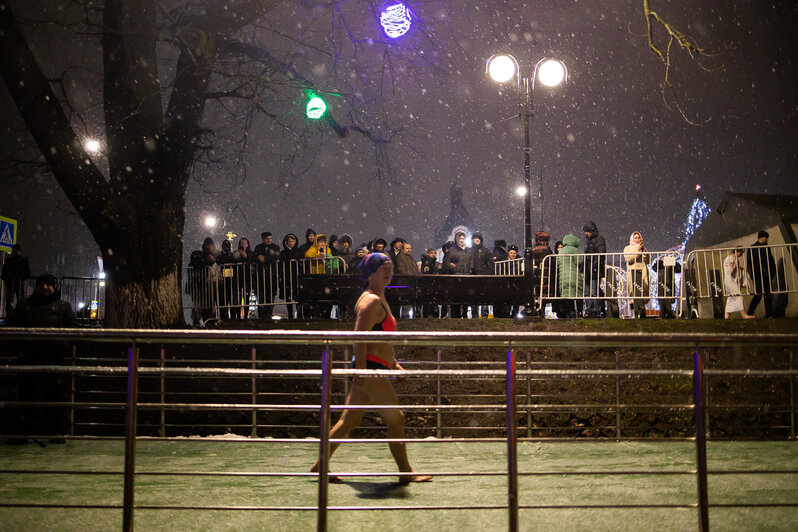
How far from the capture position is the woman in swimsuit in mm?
5121

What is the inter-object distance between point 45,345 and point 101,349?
4098 millimetres

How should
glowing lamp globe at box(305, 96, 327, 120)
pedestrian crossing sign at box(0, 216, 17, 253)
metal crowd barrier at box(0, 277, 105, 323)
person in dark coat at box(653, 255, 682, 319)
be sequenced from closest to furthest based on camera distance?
1. glowing lamp globe at box(305, 96, 327, 120)
2. person in dark coat at box(653, 255, 682, 319)
3. pedestrian crossing sign at box(0, 216, 17, 253)
4. metal crowd barrier at box(0, 277, 105, 323)

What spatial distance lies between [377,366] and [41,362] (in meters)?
4.40

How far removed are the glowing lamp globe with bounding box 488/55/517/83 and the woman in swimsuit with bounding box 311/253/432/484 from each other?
8.98 m

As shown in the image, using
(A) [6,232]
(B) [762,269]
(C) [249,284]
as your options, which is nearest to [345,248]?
(C) [249,284]

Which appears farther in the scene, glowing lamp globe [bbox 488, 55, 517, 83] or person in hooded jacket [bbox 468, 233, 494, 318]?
person in hooded jacket [bbox 468, 233, 494, 318]

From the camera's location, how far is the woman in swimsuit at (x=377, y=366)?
202 inches

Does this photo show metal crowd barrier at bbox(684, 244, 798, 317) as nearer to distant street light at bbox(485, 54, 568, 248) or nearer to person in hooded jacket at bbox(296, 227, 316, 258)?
distant street light at bbox(485, 54, 568, 248)

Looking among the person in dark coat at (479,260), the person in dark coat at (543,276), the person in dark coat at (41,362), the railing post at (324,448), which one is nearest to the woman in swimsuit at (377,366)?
the railing post at (324,448)

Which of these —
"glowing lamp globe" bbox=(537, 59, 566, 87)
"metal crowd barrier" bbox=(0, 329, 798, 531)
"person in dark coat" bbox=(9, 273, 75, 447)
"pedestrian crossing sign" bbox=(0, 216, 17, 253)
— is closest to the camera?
"metal crowd barrier" bbox=(0, 329, 798, 531)

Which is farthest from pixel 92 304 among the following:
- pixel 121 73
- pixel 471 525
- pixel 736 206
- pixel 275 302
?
pixel 736 206

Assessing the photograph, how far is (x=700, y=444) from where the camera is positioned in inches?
138

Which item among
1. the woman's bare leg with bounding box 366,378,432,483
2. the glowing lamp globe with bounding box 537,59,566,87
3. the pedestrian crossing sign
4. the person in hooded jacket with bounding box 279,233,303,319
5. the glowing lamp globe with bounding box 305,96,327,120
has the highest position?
the glowing lamp globe with bounding box 537,59,566,87

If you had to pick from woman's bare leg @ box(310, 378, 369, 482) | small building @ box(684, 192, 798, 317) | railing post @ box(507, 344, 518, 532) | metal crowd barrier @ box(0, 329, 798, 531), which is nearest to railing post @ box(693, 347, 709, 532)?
metal crowd barrier @ box(0, 329, 798, 531)
